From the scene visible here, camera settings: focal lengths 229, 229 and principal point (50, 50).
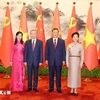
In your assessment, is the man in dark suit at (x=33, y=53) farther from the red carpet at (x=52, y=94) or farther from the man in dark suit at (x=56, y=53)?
the red carpet at (x=52, y=94)

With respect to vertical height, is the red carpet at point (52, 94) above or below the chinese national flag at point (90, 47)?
below

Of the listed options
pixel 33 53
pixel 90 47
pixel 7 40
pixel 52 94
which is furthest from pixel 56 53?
pixel 7 40

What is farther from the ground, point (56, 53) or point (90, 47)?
point (90, 47)

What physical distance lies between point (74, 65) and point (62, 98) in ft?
2.29

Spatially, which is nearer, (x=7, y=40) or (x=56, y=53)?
(x=56, y=53)

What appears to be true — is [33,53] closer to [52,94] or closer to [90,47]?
[52,94]

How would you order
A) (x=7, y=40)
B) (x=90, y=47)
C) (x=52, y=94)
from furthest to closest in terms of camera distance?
1. (x=7, y=40)
2. (x=90, y=47)
3. (x=52, y=94)

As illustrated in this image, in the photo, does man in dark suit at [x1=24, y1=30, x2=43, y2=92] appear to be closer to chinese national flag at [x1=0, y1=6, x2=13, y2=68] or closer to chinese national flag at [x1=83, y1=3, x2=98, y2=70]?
chinese national flag at [x1=0, y1=6, x2=13, y2=68]

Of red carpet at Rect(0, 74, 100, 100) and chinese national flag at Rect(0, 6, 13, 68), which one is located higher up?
chinese national flag at Rect(0, 6, 13, 68)

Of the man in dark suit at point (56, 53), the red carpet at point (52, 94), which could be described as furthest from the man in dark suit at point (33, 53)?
the red carpet at point (52, 94)

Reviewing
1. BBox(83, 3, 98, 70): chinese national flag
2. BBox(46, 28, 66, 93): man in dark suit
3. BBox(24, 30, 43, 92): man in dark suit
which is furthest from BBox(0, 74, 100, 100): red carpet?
BBox(83, 3, 98, 70): chinese national flag

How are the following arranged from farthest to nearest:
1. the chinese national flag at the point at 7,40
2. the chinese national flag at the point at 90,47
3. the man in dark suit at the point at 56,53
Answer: the chinese national flag at the point at 7,40 → the chinese national flag at the point at 90,47 → the man in dark suit at the point at 56,53

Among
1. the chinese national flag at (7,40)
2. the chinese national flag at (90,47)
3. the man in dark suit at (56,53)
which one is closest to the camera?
the man in dark suit at (56,53)

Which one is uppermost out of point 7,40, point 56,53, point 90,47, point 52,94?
point 7,40
